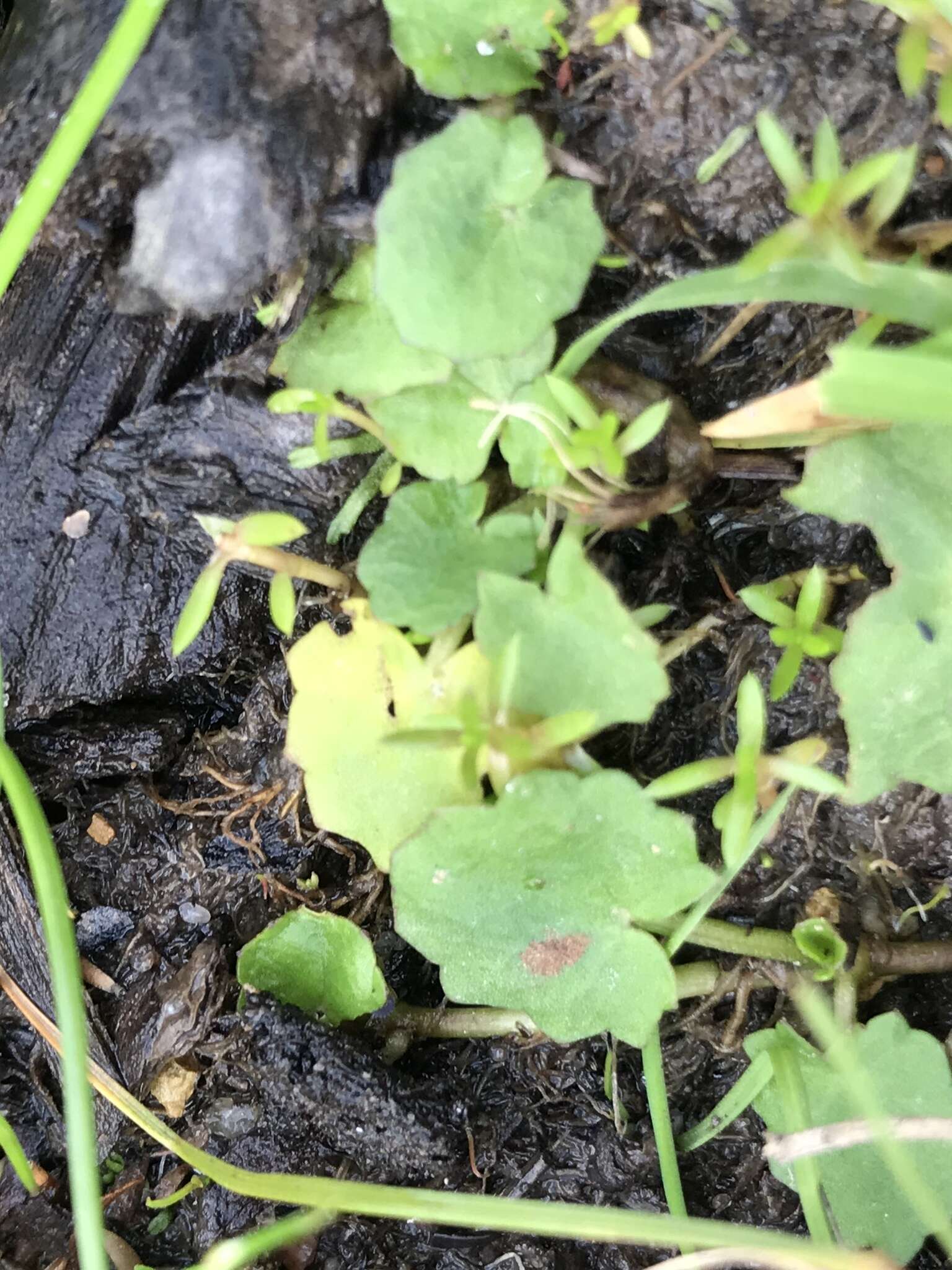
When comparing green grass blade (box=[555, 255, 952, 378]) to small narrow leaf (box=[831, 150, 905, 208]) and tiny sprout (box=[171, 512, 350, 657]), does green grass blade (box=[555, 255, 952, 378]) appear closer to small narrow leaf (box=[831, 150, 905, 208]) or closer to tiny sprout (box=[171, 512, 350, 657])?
small narrow leaf (box=[831, 150, 905, 208])

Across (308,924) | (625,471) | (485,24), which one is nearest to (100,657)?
(308,924)

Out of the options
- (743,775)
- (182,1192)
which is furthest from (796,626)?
(182,1192)

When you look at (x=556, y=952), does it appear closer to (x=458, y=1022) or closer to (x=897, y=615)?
(x=458, y=1022)

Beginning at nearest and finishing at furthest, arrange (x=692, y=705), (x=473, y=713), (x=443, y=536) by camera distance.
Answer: (x=473, y=713) → (x=443, y=536) → (x=692, y=705)

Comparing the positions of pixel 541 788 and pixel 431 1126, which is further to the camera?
pixel 431 1126

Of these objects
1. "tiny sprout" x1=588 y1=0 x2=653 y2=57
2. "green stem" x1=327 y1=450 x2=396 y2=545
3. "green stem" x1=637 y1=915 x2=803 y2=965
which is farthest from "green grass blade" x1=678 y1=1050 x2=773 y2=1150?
"tiny sprout" x1=588 y1=0 x2=653 y2=57

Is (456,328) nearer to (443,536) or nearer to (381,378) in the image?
(381,378)
